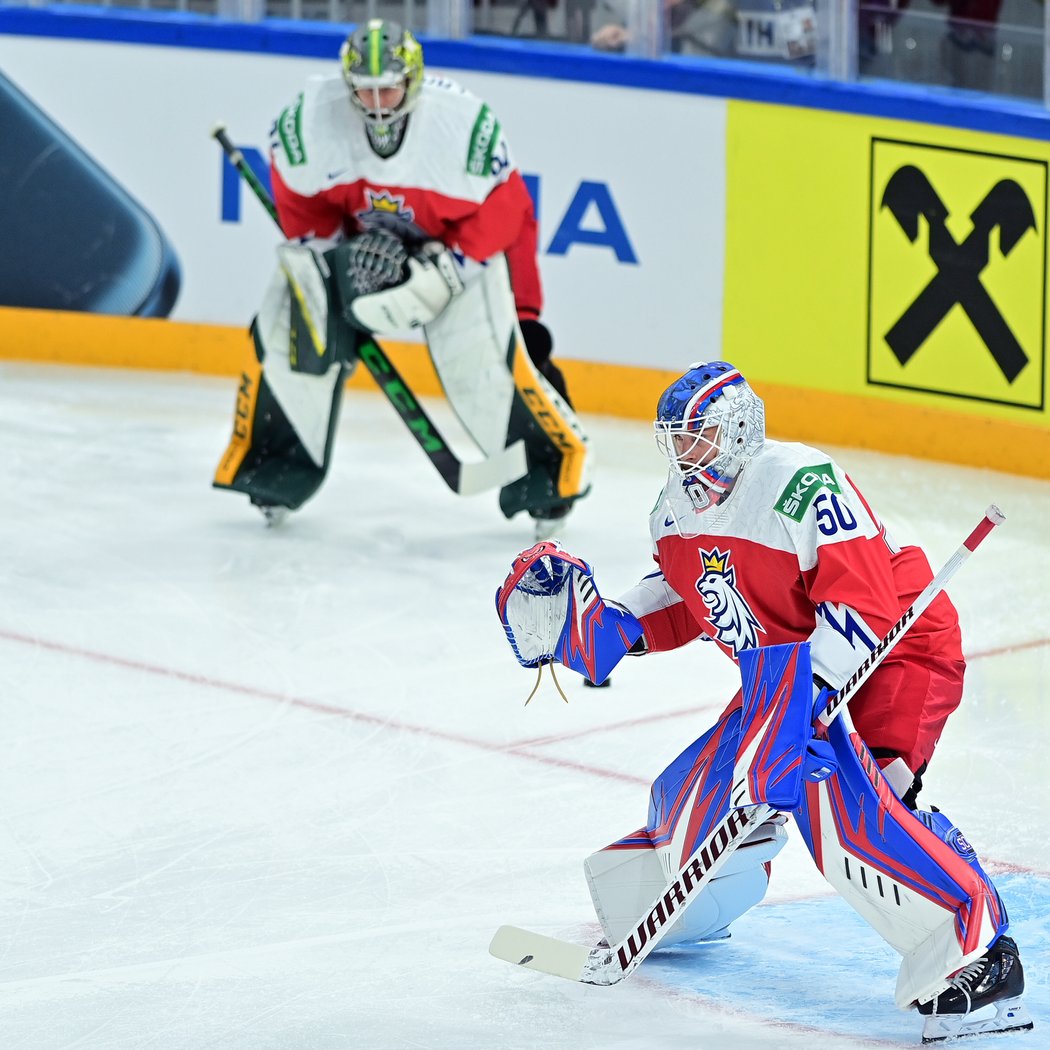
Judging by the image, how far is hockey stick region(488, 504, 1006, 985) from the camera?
311cm

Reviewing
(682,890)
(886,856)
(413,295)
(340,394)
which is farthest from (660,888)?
(340,394)

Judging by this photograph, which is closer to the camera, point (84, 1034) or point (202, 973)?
point (84, 1034)

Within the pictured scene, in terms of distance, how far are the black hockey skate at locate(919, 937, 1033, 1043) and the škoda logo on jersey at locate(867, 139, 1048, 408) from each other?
3.40m

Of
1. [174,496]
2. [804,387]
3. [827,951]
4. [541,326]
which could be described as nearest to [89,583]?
[174,496]

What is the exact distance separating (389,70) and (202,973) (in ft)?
9.13

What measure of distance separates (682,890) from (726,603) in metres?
0.41

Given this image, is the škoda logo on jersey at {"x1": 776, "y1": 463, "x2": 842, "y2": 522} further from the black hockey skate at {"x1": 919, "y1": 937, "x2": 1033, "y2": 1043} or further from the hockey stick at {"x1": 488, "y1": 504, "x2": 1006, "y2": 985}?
the black hockey skate at {"x1": 919, "y1": 937, "x2": 1033, "y2": 1043}

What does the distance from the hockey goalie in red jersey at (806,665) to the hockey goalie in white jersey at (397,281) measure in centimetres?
251

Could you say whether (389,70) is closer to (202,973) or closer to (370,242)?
(370,242)

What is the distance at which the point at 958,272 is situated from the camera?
642 cm

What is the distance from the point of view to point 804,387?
22.6ft

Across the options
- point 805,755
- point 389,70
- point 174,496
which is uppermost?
point 389,70

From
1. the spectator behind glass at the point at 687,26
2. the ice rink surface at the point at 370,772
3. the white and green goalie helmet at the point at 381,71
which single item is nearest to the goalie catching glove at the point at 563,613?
the ice rink surface at the point at 370,772

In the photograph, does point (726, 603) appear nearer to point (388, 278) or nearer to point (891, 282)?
point (388, 278)
